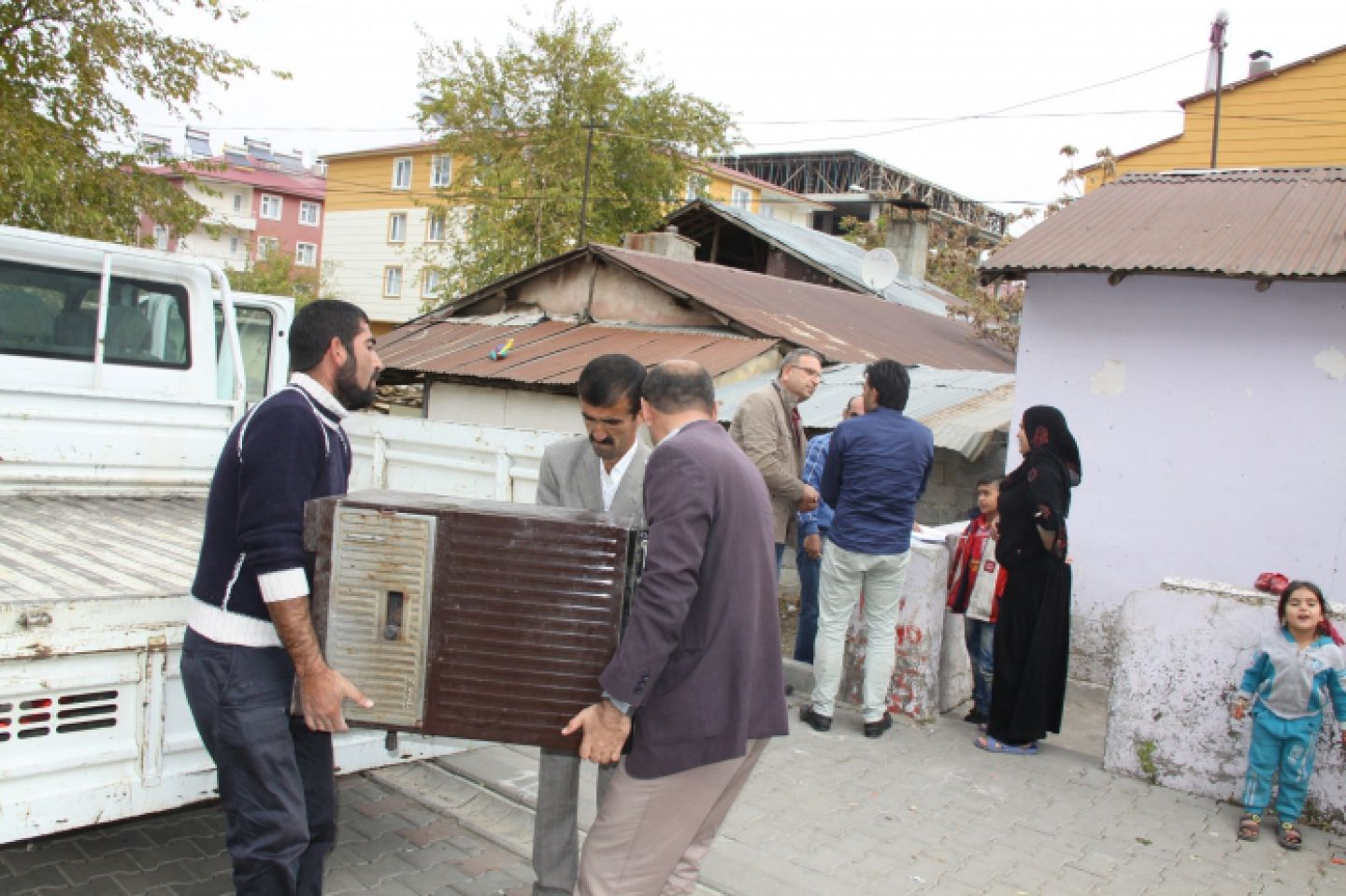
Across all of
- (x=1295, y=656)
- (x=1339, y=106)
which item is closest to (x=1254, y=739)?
(x=1295, y=656)

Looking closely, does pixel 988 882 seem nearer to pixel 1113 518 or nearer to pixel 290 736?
pixel 290 736

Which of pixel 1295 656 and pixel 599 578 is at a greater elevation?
pixel 599 578

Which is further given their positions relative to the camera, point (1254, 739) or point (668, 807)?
point (1254, 739)

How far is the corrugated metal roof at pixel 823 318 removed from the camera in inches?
549

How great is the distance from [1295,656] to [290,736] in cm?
433

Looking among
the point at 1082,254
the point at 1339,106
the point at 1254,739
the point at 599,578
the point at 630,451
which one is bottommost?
the point at 1254,739

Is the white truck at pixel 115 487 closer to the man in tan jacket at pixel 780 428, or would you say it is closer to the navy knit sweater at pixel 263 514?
the navy knit sweater at pixel 263 514

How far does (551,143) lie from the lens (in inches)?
1032

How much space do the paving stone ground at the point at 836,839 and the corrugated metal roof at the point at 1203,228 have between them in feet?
11.6

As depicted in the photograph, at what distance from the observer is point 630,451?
3.75 m

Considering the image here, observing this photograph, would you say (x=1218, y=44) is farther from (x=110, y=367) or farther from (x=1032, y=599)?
(x=110, y=367)

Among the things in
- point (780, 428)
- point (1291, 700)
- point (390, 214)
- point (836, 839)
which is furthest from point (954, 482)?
point (390, 214)

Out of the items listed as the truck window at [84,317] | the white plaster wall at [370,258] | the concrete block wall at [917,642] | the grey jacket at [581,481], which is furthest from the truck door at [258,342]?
the white plaster wall at [370,258]

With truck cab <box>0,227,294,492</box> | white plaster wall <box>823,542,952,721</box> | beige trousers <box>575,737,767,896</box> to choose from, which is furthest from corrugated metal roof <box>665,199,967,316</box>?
beige trousers <box>575,737,767,896</box>
